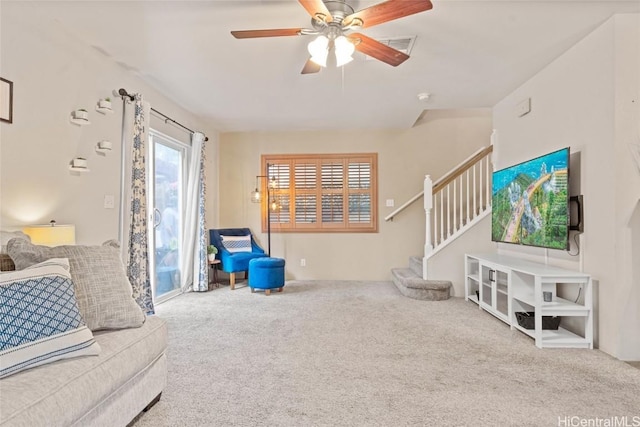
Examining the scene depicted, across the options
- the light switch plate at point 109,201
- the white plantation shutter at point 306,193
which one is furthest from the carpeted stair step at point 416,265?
the light switch plate at point 109,201

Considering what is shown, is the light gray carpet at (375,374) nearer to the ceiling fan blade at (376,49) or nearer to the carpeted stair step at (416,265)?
the carpeted stair step at (416,265)

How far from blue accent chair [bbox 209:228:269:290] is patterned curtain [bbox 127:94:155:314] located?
1696mm

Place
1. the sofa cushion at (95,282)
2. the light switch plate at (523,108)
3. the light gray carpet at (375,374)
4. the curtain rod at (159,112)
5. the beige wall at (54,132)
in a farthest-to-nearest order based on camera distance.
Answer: the light switch plate at (523,108)
the curtain rod at (159,112)
the beige wall at (54,132)
the light gray carpet at (375,374)
the sofa cushion at (95,282)

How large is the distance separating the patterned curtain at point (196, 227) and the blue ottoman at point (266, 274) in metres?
0.78

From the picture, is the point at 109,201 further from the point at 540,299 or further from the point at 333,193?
the point at 540,299

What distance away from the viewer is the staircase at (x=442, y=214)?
460cm

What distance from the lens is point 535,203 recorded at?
343 centimetres

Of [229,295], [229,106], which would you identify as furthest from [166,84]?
[229,295]

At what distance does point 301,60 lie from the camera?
11.0 feet

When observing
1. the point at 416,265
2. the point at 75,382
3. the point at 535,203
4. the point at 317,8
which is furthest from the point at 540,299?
the point at 75,382

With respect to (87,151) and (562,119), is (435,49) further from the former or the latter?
(87,151)

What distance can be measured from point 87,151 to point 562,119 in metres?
4.28

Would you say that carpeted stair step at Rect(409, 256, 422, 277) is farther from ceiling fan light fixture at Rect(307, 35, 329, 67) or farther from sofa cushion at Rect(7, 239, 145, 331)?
sofa cushion at Rect(7, 239, 145, 331)

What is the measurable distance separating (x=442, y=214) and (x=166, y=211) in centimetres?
386
